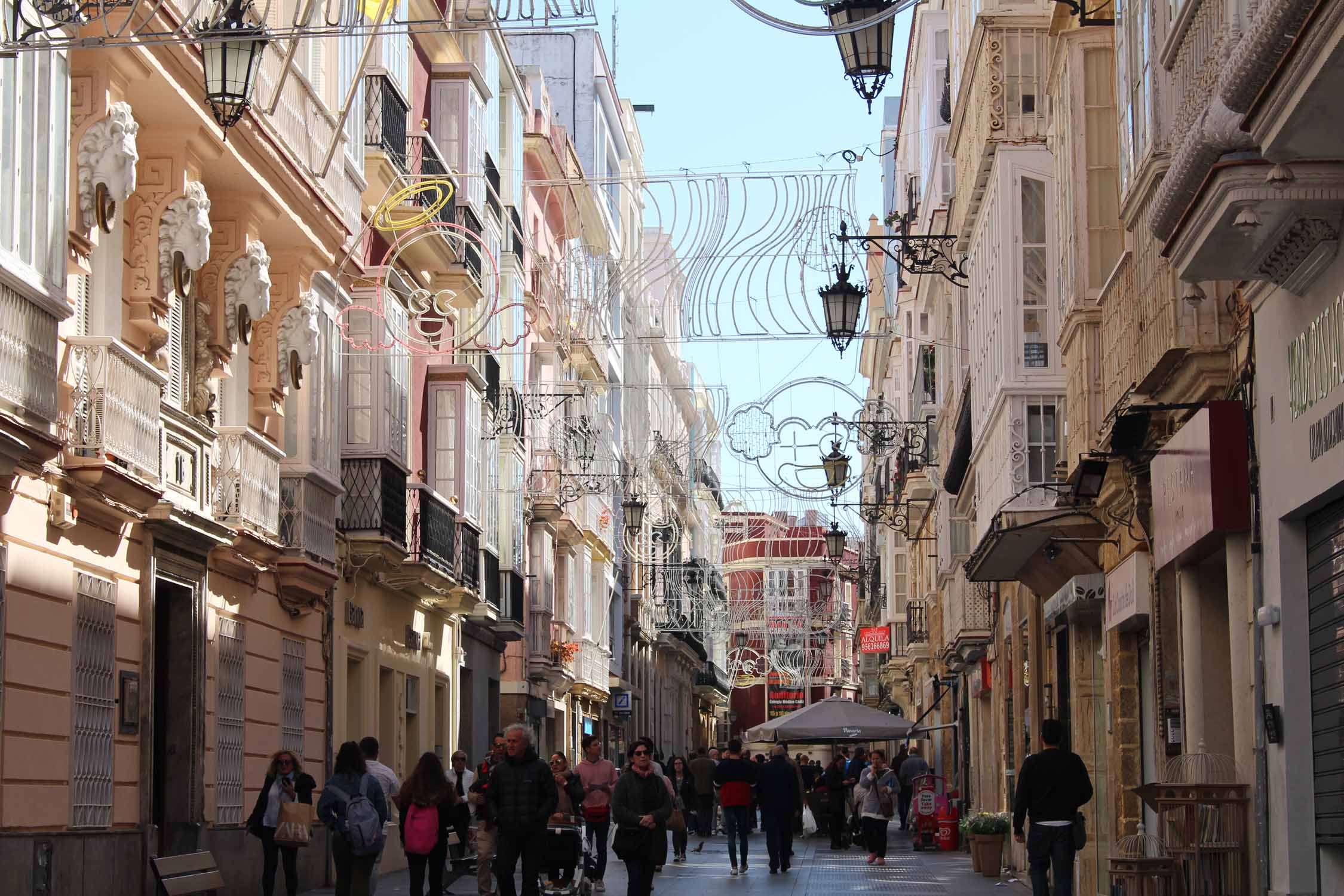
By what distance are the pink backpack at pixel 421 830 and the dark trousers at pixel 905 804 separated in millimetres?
17008

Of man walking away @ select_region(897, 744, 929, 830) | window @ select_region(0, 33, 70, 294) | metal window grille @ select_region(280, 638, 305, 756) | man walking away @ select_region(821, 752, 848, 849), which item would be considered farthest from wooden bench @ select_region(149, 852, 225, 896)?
man walking away @ select_region(897, 744, 929, 830)

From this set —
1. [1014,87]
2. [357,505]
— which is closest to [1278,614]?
[1014,87]

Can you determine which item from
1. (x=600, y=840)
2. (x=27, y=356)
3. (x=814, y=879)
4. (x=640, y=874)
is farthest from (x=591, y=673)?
(x=27, y=356)

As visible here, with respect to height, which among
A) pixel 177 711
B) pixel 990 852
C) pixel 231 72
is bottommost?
pixel 990 852

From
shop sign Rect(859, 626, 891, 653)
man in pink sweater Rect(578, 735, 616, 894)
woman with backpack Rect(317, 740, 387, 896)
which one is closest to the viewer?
woman with backpack Rect(317, 740, 387, 896)

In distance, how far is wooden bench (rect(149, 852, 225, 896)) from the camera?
42.1ft

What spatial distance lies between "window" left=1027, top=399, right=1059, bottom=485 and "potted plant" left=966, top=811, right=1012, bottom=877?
202 inches

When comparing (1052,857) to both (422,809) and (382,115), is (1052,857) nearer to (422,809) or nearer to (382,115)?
(422,809)

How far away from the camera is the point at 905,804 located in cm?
3578

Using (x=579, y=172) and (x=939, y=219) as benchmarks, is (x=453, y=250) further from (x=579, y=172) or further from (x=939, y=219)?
(x=579, y=172)

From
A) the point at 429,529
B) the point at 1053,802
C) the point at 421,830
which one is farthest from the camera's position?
the point at 429,529

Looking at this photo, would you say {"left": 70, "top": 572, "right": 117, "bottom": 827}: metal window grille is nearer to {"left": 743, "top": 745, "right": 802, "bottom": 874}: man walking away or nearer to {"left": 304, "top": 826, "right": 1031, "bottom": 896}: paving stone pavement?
{"left": 304, "top": 826, "right": 1031, "bottom": 896}: paving stone pavement

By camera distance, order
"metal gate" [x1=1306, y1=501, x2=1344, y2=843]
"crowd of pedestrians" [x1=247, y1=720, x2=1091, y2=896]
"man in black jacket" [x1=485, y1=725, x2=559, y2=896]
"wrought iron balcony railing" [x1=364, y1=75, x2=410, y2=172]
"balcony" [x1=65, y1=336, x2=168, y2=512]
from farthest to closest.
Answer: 1. "wrought iron balcony railing" [x1=364, y1=75, x2=410, y2=172]
2. "man in black jacket" [x1=485, y1=725, x2=559, y2=896]
3. "crowd of pedestrians" [x1=247, y1=720, x2=1091, y2=896]
4. "balcony" [x1=65, y1=336, x2=168, y2=512]
5. "metal gate" [x1=1306, y1=501, x2=1344, y2=843]

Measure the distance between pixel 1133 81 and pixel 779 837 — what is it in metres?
13.4
